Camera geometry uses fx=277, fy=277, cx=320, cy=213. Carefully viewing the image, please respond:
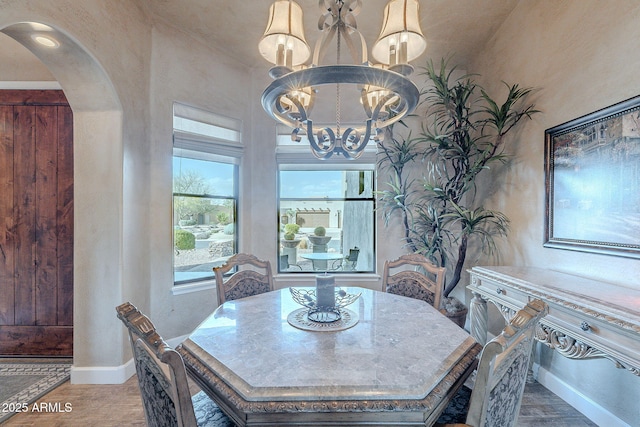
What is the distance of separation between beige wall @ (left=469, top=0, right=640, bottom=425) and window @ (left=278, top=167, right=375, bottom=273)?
150 cm

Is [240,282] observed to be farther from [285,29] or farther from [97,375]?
[285,29]

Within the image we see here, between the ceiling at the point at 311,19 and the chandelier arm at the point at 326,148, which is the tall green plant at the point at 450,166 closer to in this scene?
the ceiling at the point at 311,19

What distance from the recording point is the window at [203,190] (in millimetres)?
2998

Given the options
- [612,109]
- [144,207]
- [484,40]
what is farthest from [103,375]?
[484,40]

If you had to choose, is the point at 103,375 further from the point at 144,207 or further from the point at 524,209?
the point at 524,209

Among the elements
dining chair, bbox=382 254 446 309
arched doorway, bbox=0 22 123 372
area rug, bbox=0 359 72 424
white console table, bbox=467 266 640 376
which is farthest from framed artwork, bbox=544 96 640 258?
area rug, bbox=0 359 72 424

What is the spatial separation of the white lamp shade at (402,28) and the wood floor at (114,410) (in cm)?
254

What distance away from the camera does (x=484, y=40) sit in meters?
3.11

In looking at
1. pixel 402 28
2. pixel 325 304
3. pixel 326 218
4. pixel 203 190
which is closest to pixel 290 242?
pixel 326 218

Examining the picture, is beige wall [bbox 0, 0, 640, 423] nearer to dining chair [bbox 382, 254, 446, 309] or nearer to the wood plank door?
the wood plank door

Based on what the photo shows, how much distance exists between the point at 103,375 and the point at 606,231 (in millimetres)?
3895

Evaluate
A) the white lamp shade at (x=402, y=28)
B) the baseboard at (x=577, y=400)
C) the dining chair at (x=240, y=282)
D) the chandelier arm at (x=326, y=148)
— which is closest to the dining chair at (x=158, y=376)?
the dining chair at (x=240, y=282)

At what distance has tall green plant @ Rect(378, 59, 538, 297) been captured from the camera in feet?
9.06

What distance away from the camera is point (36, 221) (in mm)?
2666
